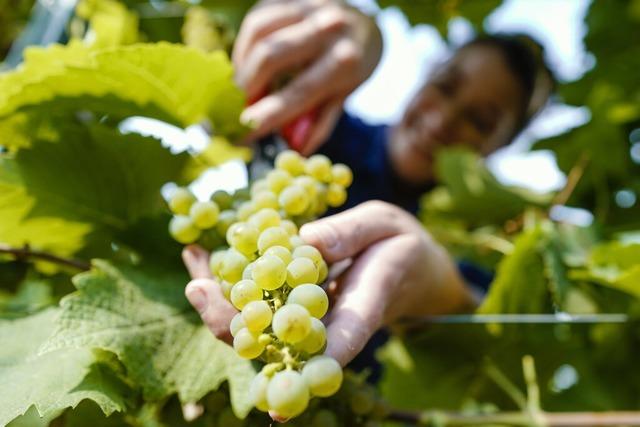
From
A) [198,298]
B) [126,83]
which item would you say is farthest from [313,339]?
[126,83]

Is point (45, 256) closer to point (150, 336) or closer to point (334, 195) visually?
point (150, 336)

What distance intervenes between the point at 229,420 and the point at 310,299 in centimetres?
20

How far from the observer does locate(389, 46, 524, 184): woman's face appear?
166 cm

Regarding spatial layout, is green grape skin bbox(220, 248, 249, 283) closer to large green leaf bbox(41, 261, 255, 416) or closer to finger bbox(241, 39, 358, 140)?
large green leaf bbox(41, 261, 255, 416)

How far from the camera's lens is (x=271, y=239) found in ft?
1.13

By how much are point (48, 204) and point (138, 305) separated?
18 cm

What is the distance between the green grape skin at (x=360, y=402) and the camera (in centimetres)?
48

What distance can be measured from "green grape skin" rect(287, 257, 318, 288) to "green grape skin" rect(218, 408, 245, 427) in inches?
7.0

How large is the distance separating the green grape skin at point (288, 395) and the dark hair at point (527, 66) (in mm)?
1645

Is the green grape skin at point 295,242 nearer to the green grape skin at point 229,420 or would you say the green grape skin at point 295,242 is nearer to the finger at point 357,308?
the finger at point 357,308

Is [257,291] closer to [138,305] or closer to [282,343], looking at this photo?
[282,343]

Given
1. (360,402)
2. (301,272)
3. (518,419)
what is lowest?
(518,419)

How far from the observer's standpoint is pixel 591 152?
1.17 m

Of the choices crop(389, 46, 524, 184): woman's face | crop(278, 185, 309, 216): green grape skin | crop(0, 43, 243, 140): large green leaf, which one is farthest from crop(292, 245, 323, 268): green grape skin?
crop(389, 46, 524, 184): woman's face
